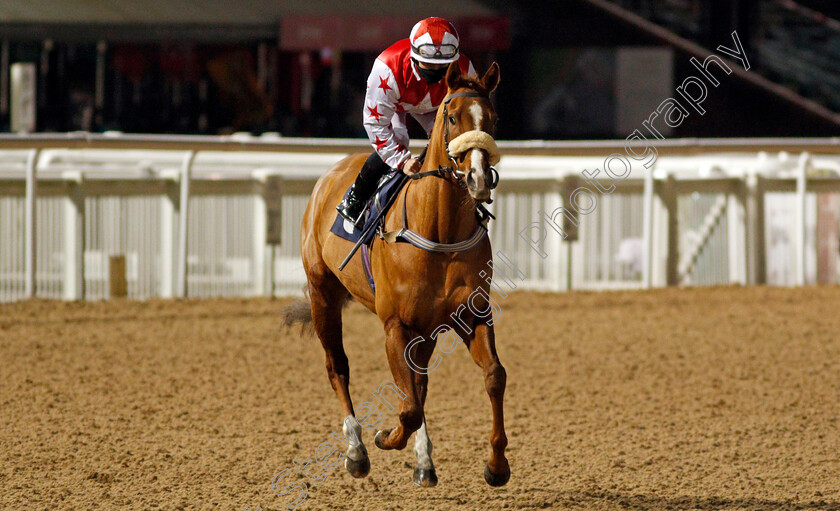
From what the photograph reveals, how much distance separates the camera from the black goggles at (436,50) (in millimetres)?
4395

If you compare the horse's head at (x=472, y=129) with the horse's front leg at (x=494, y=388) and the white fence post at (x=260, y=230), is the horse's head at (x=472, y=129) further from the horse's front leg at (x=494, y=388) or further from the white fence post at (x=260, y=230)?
the white fence post at (x=260, y=230)

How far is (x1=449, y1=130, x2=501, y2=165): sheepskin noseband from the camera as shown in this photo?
12.8 feet

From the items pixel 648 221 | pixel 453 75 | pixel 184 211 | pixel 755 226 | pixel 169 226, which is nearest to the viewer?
pixel 453 75

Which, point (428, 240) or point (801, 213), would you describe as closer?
point (428, 240)

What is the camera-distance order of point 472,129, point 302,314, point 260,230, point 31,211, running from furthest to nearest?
point 260,230 < point 31,211 < point 302,314 < point 472,129

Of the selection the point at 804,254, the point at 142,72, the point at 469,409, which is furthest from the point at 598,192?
the point at 142,72

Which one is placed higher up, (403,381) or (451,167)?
(451,167)

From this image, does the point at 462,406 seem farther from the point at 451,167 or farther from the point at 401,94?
the point at 451,167

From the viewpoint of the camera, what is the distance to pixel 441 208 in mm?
4316

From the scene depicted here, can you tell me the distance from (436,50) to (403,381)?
150cm

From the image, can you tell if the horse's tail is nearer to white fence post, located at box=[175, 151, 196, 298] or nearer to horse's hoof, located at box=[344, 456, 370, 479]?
horse's hoof, located at box=[344, 456, 370, 479]

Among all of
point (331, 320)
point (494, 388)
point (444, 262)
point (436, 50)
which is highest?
point (436, 50)

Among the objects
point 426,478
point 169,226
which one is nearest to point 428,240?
point 426,478

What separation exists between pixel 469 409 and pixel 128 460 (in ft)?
7.97
